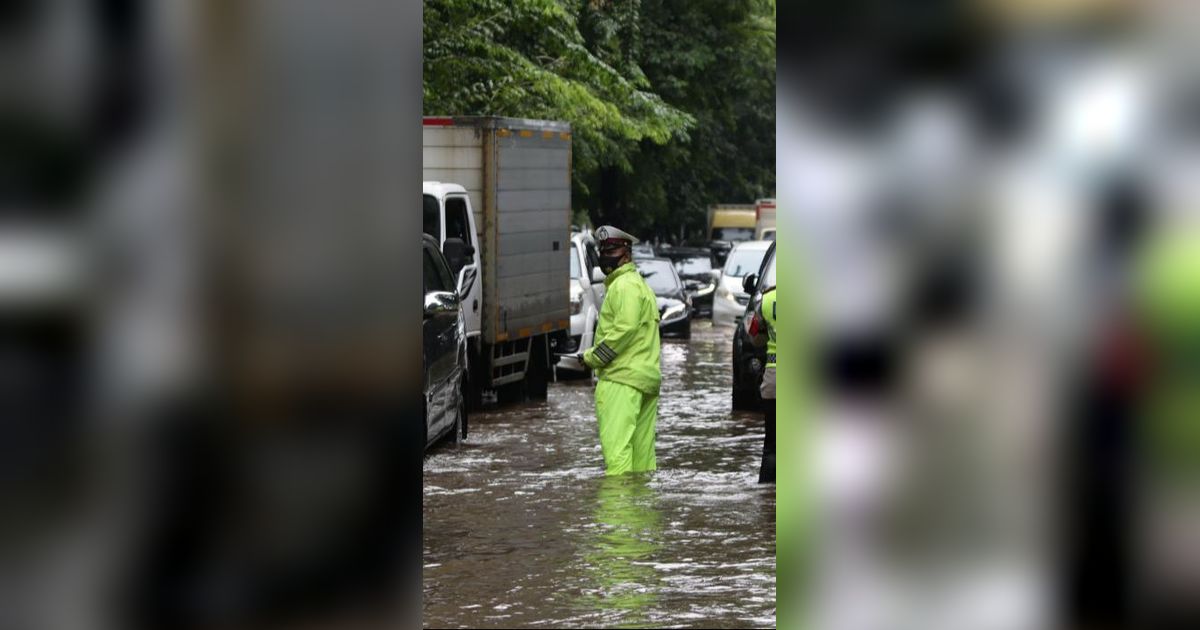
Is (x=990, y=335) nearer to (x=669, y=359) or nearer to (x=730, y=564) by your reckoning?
(x=730, y=564)

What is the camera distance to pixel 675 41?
38000 millimetres

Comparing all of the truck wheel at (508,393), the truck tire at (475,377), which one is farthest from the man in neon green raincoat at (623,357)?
the truck wheel at (508,393)

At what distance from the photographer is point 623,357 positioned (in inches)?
526

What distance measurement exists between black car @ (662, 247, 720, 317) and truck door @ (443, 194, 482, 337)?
57.7 ft

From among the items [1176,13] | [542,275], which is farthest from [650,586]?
[542,275]

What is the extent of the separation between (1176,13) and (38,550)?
277 centimetres

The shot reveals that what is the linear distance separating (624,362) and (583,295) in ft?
30.2

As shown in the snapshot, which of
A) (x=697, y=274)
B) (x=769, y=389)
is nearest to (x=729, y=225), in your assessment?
(x=697, y=274)

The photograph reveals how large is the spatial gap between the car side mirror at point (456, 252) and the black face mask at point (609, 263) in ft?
11.3

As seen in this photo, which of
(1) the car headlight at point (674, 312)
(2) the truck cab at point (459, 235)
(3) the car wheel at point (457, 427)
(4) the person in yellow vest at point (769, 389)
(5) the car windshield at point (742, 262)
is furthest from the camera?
(5) the car windshield at point (742, 262)

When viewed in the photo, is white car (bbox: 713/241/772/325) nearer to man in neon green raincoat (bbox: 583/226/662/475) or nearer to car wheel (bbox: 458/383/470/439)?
car wheel (bbox: 458/383/470/439)

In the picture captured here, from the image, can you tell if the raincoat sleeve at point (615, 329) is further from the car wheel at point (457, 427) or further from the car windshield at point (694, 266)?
the car windshield at point (694, 266)

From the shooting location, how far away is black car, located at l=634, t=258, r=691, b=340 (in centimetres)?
2948

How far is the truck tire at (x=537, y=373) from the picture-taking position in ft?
65.2
